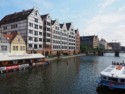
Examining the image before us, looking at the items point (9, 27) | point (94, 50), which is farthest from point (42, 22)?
point (94, 50)

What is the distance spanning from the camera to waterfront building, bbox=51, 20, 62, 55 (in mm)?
119438

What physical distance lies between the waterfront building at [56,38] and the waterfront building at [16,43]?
3756cm

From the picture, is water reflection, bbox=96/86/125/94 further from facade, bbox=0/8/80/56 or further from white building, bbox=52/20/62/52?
white building, bbox=52/20/62/52

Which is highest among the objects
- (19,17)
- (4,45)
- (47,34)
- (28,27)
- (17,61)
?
(19,17)

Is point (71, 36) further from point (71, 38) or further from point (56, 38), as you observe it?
point (56, 38)

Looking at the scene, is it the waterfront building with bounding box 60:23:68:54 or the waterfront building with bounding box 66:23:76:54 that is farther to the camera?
the waterfront building with bounding box 66:23:76:54

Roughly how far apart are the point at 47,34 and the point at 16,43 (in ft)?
109

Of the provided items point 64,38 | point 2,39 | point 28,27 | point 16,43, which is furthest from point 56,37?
point 2,39

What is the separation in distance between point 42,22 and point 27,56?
1660 inches

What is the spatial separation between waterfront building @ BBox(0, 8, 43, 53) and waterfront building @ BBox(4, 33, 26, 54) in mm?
5849

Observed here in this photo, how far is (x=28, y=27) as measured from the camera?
297 ft

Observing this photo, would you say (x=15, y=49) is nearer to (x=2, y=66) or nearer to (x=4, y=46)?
(x=4, y=46)

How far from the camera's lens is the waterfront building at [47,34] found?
108688 mm

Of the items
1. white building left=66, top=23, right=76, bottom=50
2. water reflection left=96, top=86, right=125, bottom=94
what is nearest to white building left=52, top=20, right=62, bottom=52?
white building left=66, top=23, right=76, bottom=50
